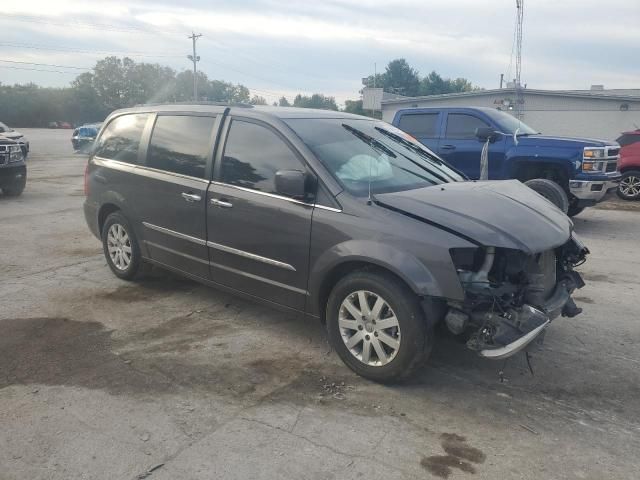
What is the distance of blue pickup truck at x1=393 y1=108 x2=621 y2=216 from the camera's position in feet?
28.8

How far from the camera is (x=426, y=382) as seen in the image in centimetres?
381

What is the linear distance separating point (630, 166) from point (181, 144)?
36.3ft

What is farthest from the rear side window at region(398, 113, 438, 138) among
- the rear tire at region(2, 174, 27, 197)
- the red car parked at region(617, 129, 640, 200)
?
the rear tire at region(2, 174, 27, 197)

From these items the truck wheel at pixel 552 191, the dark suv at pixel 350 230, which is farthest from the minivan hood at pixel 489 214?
the truck wheel at pixel 552 191

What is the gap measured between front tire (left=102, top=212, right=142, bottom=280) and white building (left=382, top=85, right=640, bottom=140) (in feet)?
69.3

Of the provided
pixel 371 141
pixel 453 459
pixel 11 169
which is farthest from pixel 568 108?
pixel 453 459

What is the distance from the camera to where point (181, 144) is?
16.6 feet

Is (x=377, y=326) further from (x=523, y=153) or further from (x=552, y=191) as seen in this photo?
(x=523, y=153)

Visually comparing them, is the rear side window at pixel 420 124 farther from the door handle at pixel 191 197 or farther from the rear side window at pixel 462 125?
the door handle at pixel 191 197

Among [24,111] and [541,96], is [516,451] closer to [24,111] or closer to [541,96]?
[541,96]

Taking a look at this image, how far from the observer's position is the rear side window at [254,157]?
14.0 ft

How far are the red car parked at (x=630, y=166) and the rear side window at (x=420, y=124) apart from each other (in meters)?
4.89

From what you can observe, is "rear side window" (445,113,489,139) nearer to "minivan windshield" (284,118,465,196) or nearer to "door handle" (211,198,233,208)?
"minivan windshield" (284,118,465,196)

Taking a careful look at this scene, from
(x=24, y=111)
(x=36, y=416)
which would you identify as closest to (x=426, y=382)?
(x=36, y=416)
